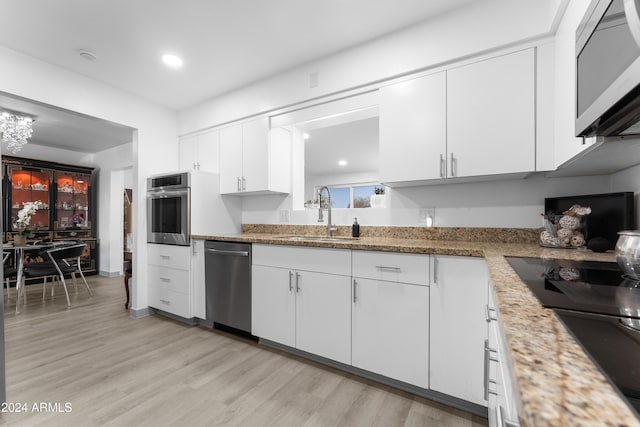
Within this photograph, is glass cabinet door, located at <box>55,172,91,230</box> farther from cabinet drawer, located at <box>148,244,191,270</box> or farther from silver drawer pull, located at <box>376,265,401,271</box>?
silver drawer pull, located at <box>376,265,401,271</box>

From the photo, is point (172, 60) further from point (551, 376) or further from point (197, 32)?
point (551, 376)

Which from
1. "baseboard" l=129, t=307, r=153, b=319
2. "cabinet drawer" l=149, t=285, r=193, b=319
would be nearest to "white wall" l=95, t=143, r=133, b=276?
"baseboard" l=129, t=307, r=153, b=319

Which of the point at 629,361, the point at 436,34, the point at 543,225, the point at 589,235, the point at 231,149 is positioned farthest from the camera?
the point at 231,149

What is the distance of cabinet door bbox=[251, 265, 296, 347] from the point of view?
219cm

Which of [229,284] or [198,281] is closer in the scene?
[229,284]

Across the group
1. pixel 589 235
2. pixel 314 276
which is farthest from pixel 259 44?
pixel 589 235

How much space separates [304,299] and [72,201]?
5538mm

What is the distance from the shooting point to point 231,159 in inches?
123

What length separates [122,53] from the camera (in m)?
2.43

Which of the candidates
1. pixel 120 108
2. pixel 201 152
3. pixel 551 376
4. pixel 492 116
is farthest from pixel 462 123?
pixel 120 108

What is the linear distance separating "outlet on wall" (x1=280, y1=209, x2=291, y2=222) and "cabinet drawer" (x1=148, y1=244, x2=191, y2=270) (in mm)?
976

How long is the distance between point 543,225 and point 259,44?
244cm

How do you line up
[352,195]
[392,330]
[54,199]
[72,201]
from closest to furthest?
[392,330], [352,195], [54,199], [72,201]

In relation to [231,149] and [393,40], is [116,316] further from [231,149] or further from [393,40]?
[393,40]
